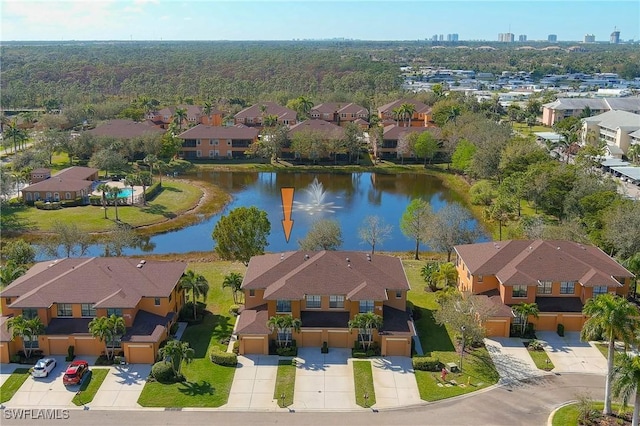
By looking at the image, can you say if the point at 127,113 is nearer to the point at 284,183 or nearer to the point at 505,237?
the point at 284,183

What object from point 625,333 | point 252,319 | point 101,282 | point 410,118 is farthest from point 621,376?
point 410,118

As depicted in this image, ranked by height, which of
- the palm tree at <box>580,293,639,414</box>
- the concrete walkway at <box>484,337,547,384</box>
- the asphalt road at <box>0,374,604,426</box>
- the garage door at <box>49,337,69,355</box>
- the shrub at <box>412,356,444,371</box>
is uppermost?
the palm tree at <box>580,293,639,414</box>

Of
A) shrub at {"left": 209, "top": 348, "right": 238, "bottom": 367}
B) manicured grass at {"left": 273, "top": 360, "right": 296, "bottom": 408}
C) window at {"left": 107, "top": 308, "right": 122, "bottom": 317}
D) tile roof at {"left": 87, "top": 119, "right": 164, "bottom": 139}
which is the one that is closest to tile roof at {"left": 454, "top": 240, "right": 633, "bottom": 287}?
manicured grass at {"left": 273, "top": 360, "right": 296, "bottom": 408}

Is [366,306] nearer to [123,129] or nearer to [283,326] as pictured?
[283,326]

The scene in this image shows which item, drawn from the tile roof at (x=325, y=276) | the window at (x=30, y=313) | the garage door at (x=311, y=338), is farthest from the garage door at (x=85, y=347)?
the garage door at (x=311, y=338)

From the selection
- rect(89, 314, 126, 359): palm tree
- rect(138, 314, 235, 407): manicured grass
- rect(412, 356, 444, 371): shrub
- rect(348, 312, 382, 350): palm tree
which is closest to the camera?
rect(138, 314, 235, 407): manicured grass

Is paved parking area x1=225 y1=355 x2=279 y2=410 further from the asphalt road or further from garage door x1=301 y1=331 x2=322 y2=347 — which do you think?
garage door x1=301 y1=331 x2=322 y2=347
